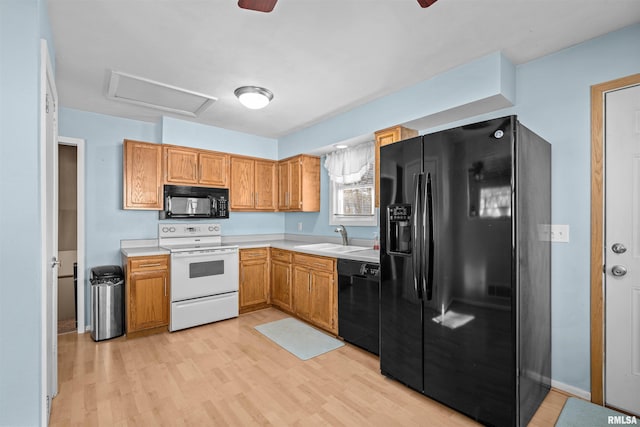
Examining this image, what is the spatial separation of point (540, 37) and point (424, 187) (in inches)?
52.3

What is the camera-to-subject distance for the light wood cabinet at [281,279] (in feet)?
13.1

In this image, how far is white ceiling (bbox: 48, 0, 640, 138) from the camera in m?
1.88

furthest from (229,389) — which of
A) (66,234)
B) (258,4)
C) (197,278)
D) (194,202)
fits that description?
(66,234)

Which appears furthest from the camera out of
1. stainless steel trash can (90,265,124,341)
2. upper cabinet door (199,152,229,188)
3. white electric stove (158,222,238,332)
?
upper cabinet door (199,152,229,188)

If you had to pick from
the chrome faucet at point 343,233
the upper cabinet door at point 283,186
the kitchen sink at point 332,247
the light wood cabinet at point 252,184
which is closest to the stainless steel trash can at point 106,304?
the light wood cabinet at point 252,184

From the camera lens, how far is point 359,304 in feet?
9.88

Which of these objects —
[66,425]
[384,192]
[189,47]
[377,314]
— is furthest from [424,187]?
[66,425]

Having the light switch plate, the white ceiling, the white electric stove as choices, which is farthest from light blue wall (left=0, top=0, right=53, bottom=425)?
the light switch plate

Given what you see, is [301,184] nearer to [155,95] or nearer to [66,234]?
[155,95]

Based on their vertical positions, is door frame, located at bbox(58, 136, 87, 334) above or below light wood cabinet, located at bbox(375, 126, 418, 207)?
below

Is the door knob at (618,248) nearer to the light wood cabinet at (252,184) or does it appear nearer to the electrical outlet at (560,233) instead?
the electrical outlet at (560,233)

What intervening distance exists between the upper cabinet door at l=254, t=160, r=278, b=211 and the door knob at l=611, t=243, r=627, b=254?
12.8 ft

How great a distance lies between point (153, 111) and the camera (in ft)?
12.0

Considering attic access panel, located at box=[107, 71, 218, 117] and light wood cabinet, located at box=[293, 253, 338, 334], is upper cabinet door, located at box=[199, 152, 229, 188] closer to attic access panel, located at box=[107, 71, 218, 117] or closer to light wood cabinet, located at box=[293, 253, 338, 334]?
attic access panel, located at box=[107, 71, 218, 117]
